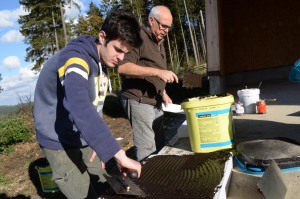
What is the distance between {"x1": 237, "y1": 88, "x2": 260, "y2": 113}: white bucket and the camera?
3.81 meters

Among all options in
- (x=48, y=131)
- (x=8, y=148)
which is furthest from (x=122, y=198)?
(x=8, y=148)

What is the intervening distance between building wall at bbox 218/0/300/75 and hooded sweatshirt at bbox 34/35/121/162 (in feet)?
24.6

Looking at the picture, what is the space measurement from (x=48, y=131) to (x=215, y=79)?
565cm

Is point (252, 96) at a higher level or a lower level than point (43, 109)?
lower

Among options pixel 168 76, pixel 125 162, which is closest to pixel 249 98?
A: pixel 168 76

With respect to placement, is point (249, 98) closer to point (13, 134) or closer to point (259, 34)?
point (259, 34)

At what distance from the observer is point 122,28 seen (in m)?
1.85

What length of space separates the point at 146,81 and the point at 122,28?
4.28ft

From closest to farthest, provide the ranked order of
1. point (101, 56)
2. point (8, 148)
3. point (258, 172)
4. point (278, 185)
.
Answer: point (278, 185)
point (258, 172)
point (101, 56)
point (8, 148)

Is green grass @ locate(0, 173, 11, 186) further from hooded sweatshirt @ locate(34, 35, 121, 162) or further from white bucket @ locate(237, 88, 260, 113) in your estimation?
white bucket @ locate(237, 88, 260, 113)

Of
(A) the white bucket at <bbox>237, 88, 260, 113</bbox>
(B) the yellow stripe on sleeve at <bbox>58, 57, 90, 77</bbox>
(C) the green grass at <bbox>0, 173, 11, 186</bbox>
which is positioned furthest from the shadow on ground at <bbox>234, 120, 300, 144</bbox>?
(C) the green grass at <bbox>0, 173, 11, 186</bbox>

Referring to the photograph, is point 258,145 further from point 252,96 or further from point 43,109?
point 252,96

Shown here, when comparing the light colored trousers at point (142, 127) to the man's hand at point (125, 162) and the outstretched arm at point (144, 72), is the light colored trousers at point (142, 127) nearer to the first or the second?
the outstretched arm at point (144, 72)

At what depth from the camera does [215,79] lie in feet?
23.6
